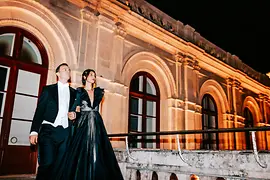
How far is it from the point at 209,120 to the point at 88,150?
25.8 feet

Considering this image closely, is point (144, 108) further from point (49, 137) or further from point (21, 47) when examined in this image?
point (49, 137)

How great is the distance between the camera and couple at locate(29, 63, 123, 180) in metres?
2.40

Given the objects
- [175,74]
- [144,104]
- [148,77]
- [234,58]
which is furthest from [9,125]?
[234,58]

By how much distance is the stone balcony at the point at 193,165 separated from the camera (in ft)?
8.87

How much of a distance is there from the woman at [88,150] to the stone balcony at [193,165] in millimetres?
1033

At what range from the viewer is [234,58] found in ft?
37.2

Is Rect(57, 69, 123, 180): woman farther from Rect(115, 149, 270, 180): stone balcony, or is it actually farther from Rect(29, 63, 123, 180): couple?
Rect(115, 149, 270, 180): stone balcony

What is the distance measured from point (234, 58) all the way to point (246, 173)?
9.65 meters

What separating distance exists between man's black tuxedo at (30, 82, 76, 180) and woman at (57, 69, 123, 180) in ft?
0.44

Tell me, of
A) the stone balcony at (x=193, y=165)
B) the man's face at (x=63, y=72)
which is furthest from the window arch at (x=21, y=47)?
the stone balcony at (x=193, y=165)

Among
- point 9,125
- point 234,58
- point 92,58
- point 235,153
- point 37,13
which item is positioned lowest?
point 235,153

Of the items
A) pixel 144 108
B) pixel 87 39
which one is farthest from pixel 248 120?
pixel 87 39

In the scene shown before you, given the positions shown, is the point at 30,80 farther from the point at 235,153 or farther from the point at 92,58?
the point at 235,153

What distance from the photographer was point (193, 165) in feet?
10.5
